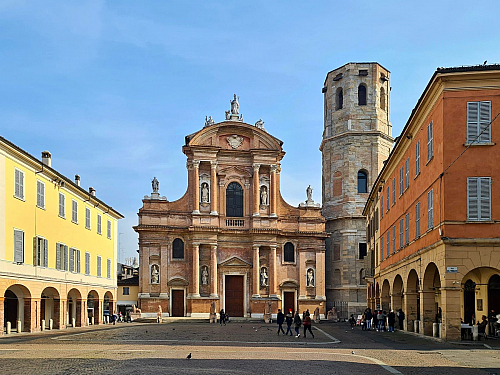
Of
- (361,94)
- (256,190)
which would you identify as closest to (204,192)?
(256,190)

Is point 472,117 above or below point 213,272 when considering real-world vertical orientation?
above

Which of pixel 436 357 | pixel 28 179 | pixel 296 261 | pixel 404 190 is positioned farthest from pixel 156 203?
pixel 436 357

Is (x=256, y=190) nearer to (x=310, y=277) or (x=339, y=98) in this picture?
(x=310, y=277)

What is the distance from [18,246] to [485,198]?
20310mm

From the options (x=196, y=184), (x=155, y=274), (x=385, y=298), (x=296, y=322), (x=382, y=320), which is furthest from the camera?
(x=196, y=184)

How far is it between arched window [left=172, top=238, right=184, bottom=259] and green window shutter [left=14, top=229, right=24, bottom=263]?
25.1 m

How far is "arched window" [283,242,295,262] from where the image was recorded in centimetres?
5666

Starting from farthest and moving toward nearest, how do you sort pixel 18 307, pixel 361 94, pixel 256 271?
pixel 361 94, pixel 256 271, pixel 18 307

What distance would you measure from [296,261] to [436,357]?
3834cm

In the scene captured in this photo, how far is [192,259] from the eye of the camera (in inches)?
2136

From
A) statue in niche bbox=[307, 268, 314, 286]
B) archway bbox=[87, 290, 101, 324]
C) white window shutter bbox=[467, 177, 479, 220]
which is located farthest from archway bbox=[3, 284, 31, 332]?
statue in niche bbox=[307, 268, 314, 286]

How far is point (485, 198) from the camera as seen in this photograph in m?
22.1

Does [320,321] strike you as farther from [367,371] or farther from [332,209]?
[367,371]

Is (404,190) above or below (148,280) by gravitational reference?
above
